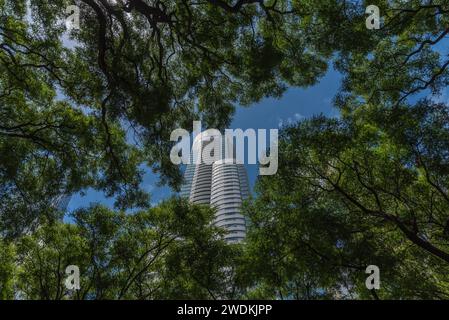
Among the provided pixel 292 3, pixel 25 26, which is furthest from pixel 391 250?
pixel 25 26

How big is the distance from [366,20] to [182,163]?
7.32 meters

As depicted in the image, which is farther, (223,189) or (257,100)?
(223,189)

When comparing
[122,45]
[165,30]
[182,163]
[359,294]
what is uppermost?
[165,30]

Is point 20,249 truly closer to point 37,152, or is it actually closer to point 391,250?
point 37,152

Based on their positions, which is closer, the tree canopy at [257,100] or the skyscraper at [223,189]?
the tree canopy at [257,100]

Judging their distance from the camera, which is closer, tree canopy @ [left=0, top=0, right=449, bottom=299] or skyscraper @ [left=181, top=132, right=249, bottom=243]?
tree canopy @ [left=0, top=0, right=449, bottom=299]

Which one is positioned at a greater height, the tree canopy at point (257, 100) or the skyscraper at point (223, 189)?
the skyscraper at point (223, 189)

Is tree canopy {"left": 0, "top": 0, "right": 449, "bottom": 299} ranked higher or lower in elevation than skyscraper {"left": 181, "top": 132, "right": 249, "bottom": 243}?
lower

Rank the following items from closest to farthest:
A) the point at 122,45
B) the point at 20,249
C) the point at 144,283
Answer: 1. the point at 122,45
2. the point at 20,249
3. the point at 144,283

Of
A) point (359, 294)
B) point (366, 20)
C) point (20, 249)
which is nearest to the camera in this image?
point (366, 20)

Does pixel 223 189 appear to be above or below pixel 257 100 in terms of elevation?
above

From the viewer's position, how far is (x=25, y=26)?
9.56 metres

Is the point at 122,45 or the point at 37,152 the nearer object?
the point at 122,45

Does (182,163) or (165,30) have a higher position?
(165,30)
